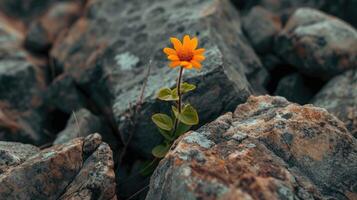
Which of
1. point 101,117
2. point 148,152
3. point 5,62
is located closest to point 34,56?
point 5,62

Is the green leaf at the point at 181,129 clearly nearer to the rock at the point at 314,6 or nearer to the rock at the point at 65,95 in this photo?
the rock at the point at 65,95

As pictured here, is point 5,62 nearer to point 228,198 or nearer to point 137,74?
point 137,74

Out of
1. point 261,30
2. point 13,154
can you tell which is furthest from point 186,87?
point 261,30

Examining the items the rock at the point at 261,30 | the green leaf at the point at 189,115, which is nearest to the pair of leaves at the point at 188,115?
the green leaf at the point at 189,115

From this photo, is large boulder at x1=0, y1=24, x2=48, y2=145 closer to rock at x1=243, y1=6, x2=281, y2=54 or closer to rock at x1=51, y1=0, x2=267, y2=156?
rock at x1=51, y1=0, x2=267, y2=156

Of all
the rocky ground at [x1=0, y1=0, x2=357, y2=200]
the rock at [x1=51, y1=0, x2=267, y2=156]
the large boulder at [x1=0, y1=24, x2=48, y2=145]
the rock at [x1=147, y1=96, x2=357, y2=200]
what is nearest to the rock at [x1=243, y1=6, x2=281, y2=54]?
the rocky ground at [x1=0, y1=0, x2=357, y2=200]

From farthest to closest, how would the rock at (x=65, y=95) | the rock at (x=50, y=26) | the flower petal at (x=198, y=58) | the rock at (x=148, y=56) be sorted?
1. the rock at (x=50, y=26)
2. the rock at (x=65, y=95)
3. the rock at (x=148, y=56)
4. the flower petal at (x=198, y=58)

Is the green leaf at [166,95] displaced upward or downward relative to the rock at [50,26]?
downward
